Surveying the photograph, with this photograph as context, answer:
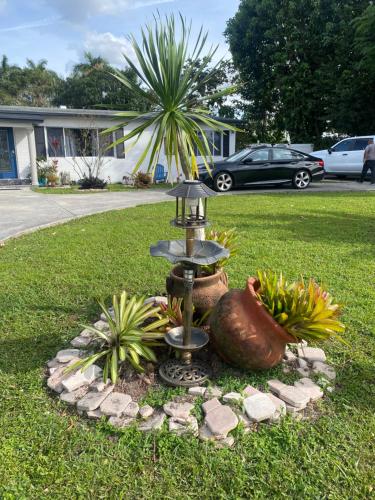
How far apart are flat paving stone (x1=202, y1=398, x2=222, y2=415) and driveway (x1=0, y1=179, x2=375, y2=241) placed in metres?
4.46

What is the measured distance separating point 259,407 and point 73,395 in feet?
3.83

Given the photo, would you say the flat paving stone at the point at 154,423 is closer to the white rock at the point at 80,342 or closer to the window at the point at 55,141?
the white rock at the point at 80,342

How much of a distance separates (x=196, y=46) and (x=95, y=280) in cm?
266

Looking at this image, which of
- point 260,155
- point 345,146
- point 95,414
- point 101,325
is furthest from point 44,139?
point 95,414

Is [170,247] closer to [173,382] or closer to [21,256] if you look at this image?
[173,382]

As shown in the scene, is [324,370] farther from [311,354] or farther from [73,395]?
[73,395]

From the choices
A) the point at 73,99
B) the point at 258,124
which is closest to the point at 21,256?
the point at 258,124

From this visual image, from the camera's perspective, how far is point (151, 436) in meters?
2.15

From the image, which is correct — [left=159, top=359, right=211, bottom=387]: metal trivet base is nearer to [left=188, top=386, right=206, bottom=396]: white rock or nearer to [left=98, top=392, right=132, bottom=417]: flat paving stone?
[left=188, top=386, right=206, bottom=396]: white rock

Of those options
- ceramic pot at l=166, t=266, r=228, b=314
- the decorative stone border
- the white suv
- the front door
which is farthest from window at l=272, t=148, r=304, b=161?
the decorative stone border

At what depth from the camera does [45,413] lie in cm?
232

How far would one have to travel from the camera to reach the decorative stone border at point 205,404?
7.23ft

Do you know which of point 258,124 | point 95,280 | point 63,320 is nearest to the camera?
point 63,320

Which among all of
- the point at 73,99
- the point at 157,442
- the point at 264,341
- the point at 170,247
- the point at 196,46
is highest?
the point at 73,99
